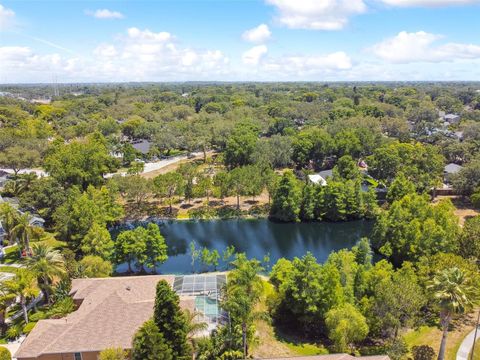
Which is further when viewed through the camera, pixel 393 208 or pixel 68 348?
pixel 393 208

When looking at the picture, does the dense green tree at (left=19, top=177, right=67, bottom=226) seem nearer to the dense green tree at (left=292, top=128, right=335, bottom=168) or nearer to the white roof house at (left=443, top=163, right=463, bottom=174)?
the dense green tree at (left=292, top=128, right=335, bottom=168)

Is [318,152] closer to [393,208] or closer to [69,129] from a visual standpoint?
[393,208]

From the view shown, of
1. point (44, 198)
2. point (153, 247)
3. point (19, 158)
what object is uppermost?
point (19, 158)

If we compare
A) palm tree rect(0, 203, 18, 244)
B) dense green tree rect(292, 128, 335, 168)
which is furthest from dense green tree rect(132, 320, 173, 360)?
dense green tree rect(292, 128, 335, 168)

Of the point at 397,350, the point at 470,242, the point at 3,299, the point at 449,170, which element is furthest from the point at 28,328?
the point at 449,170

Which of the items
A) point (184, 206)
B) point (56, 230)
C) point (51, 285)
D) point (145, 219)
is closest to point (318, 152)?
point (184, 206)

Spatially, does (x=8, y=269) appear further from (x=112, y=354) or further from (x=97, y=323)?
(x=112, y=354)

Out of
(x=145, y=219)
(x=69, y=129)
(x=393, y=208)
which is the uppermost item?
(x=69, y=129)
